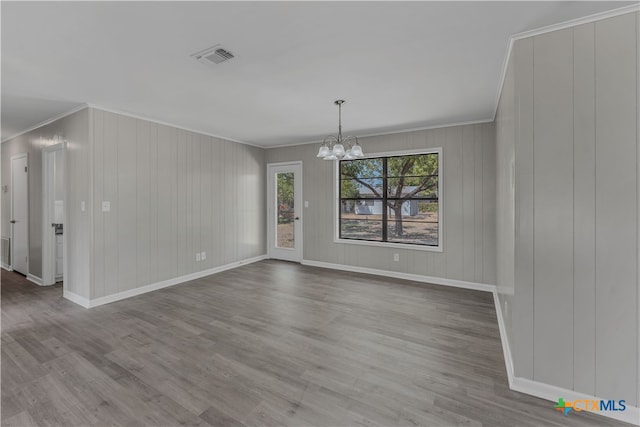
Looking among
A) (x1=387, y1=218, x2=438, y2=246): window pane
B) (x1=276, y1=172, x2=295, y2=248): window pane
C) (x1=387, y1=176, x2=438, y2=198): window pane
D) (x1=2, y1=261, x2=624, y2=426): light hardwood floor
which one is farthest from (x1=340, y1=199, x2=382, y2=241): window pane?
(x1=2, y1=261, x2=624, y2=426): light hardwood floor

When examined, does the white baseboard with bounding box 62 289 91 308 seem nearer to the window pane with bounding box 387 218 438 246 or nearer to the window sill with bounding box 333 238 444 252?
the window sill with bounding box 333 238 444 252

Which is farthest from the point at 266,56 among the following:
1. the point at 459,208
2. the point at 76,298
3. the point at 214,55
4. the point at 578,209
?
the point at 76,298

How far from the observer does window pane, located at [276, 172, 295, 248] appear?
625 centimetres

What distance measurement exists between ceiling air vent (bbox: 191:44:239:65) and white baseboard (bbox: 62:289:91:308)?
325 centimetres

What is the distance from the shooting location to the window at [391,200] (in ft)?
15.8

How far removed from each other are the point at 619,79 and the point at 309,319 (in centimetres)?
317

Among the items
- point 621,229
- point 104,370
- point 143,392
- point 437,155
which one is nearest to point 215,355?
point 143,392

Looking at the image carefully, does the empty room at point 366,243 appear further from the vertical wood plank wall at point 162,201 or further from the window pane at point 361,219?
the window pane at point 361,219

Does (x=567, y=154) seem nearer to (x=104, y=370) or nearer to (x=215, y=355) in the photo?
(x=215, y=355)

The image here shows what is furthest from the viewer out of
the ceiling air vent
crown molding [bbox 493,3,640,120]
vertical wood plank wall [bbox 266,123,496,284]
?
vertical wood plank wall [bbox 266,123,496,284]

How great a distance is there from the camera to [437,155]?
15.5 ft

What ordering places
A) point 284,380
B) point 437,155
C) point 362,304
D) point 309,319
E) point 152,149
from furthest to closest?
point 437,155
point 152,149
point 362,304
point 309,319
point 284,380

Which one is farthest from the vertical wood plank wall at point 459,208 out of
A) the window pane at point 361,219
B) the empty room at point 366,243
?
the window pane at point 361,219

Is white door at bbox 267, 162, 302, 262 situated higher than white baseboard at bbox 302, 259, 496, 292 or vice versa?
white door at bbox 267, 162, 302, 262
